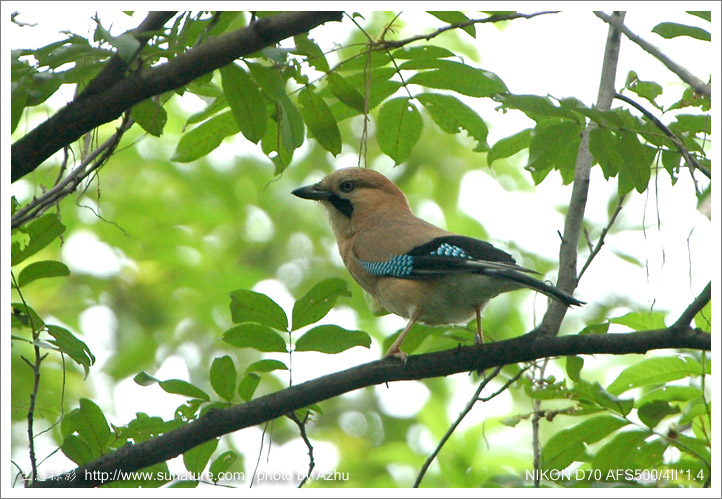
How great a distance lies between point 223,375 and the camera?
12.2ft

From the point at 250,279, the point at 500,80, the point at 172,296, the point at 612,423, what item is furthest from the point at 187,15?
the point at 172,296

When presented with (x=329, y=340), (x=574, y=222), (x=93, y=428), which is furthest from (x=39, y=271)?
(x=574, y=222)

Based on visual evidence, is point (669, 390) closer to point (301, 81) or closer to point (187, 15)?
point (301, 81)

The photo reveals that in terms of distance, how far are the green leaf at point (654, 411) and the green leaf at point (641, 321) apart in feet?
1.32

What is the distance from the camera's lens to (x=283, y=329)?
3814 mm

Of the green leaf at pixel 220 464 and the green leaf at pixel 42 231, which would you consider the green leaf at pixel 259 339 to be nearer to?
the green leaf at pixel 220 464

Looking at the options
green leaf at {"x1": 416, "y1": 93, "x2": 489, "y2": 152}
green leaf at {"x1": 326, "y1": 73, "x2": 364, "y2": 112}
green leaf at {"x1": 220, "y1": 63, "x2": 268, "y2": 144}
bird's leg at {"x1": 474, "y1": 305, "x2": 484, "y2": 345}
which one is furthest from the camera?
bird's leg at {"x1": 474, "y1": 305, "x2": 484, "y2": 345}

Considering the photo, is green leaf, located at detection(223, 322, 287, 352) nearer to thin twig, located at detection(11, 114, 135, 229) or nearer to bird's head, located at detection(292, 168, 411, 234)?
thin twig, located at detection(11, 114, 135, 229)

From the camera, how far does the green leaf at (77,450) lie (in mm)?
3547

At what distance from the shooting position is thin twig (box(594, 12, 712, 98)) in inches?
135

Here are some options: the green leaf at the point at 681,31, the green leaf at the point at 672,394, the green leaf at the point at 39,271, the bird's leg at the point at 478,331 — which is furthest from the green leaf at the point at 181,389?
the green leaf at the point at 681,31

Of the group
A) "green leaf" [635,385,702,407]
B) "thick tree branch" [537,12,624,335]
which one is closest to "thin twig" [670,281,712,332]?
"thick tree branch" [537,12,624,335]

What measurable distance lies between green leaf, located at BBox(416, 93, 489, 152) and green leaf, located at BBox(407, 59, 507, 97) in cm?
16

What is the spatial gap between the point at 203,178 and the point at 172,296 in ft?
4.44
